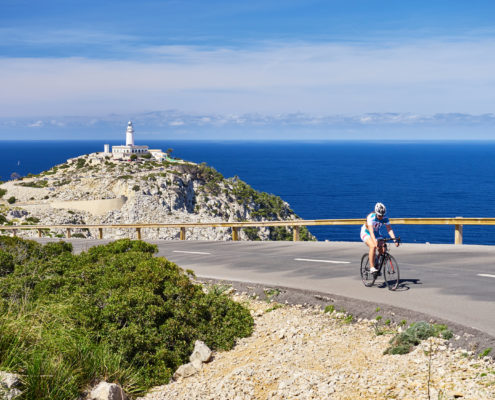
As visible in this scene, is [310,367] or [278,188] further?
[278,188]

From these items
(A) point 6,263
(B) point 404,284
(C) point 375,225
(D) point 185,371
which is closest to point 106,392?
(D) point 185,371

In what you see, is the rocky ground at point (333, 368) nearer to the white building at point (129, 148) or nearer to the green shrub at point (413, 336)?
the green shrub at point (413, 336)

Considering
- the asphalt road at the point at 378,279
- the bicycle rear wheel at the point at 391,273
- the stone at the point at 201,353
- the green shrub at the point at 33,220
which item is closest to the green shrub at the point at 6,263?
the asphalt road at the point at 378,279

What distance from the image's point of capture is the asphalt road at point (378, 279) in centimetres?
1009

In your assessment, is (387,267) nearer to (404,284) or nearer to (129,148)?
(404,284)

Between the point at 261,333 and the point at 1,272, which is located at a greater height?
the point at 1,272

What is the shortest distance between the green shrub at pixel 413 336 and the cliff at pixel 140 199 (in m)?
62.7

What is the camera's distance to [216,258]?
58.9ft

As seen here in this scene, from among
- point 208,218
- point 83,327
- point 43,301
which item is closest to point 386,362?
point 83,327

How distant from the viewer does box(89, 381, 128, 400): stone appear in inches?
290

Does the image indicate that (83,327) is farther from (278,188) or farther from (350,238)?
(278,188)

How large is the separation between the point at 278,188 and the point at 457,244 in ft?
492

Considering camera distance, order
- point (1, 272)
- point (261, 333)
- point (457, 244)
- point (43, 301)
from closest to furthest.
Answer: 1. point (261, 333)
2. point (43, 301)
3. point (1, 272)
4. point (457, 244)

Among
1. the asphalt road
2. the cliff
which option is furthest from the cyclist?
the cliff
